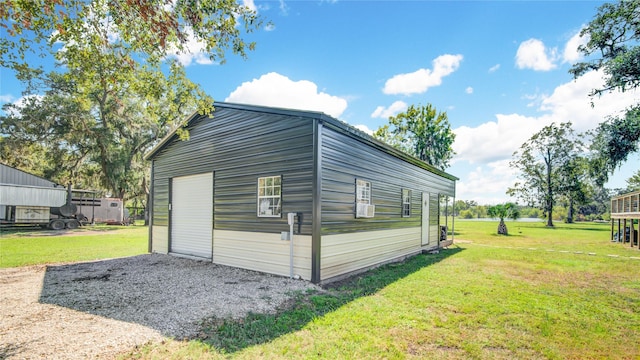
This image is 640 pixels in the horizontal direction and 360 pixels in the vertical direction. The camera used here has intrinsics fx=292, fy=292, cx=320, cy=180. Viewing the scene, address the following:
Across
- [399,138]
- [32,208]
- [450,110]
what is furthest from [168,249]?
[450,110]

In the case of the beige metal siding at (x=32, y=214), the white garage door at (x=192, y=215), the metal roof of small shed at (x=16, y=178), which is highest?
the metal roof of small shed at (x=16, y=178)

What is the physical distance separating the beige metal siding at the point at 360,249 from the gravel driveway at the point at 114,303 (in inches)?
31.0

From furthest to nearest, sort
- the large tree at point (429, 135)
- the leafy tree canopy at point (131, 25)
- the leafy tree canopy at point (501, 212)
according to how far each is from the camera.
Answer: the large tree at point (429, 135), the leafy tree canopy at point (501, 212), the leafy tree canopy at point (131, 25)

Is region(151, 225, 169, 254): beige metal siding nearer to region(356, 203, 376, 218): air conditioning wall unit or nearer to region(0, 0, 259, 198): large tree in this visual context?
region(0, 0, 259, 198): large tree

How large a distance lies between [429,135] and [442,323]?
27.3m

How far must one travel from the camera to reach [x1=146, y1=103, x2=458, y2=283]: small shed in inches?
246

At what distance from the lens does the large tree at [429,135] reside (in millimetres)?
29016

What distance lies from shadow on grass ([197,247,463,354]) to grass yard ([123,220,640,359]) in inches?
0.6

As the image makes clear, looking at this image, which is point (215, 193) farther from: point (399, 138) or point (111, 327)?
point (399, 138)

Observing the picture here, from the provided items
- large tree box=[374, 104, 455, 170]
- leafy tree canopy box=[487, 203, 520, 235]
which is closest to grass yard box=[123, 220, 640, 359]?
leafy tree canopy box=[487, 203, 520, 235]

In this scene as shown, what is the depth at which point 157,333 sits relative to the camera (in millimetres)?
3707

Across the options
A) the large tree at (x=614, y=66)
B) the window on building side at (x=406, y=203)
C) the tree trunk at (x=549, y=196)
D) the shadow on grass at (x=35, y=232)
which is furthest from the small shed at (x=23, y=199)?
the tree trunk at (x=549, y=196)

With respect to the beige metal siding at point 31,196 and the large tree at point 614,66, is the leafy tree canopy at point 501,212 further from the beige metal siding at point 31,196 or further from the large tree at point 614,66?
the beige metal siding at point 31,196

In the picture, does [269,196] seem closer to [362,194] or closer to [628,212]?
[362,194]
